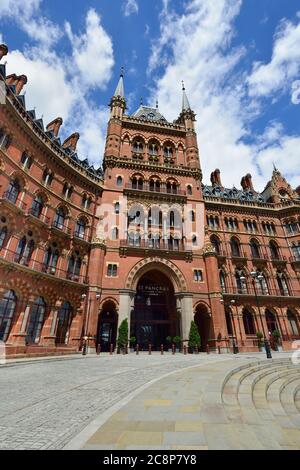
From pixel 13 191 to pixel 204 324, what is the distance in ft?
78.1

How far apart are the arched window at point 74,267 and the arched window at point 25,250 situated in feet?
14.4

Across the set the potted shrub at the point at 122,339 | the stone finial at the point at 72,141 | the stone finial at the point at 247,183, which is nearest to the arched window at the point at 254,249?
the stone finial at the point at 247,183

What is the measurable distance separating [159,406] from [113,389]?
264cm

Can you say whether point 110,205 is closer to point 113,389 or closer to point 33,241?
point 33,241

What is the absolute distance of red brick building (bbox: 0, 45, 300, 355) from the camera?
20062mm

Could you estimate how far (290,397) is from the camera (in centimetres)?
860

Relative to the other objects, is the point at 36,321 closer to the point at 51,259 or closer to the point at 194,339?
the point at 51,259

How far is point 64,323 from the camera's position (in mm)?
22484

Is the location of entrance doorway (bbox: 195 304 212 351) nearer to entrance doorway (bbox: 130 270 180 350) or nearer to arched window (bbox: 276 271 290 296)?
entrance doorway (bbox: 130 270 180 350)

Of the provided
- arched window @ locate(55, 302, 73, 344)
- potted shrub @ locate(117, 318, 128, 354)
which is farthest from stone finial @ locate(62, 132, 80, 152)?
potted shrub @ locate(117, 318, 128, 354)

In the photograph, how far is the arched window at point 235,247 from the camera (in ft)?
107

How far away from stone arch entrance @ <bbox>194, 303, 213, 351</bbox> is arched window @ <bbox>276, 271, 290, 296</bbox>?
1183 centimetres

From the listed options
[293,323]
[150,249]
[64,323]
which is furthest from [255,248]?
[64,323]

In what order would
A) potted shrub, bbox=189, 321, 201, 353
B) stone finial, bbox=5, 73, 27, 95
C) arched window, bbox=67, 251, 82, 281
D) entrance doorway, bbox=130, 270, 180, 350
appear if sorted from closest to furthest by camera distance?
potted shrub, bbox=189, 321, 201, 353 < stone finial, bbox=5, 73, 27, 95 < arched window, bbox=67, 251, 82, 281 < entrance doorway, bbox=130, 270, 180, 350
